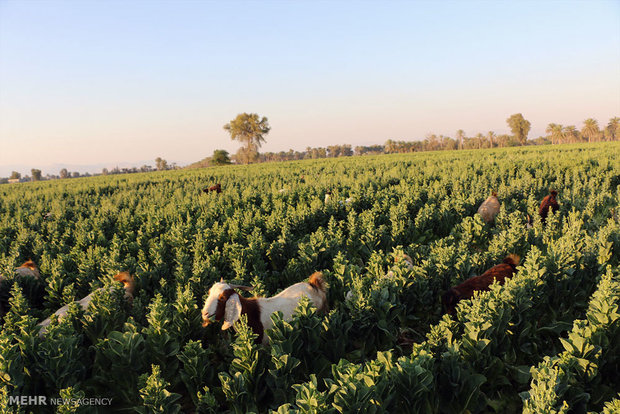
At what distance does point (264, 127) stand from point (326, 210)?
78243 millimetres

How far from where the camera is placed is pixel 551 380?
239cm

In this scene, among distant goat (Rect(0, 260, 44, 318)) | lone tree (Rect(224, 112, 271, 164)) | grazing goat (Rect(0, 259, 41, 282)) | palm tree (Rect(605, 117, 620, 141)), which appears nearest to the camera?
distant goat (Rect(0, 260, 44, 318))

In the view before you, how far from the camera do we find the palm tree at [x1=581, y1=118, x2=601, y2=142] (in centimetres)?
12162

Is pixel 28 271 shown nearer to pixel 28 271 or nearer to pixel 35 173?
pixel 28 271

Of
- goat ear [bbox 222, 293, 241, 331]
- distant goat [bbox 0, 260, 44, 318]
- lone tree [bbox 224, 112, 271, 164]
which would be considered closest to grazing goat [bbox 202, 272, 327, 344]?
goat ear [bbox 222, 293, 241, 331]

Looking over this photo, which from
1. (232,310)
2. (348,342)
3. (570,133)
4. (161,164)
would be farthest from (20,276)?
(570,133)

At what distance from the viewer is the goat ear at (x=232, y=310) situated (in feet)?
12.1

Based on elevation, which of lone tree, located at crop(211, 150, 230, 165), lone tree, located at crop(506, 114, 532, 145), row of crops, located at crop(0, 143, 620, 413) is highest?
lone tree, located at crop(506, 114, 532, 145)

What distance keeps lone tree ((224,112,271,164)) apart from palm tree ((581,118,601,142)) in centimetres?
12636

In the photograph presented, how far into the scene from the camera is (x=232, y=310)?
3756 mm

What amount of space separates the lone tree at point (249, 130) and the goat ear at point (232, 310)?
81.6m

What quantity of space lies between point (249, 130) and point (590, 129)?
13188cm

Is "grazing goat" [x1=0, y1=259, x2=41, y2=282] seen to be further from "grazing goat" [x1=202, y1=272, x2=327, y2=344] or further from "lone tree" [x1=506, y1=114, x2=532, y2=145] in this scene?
"lone tree" [x1=506, y1=114, x2=532, y2=145]

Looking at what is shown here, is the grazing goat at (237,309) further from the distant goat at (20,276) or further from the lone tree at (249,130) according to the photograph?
the lone tree at (249,130)
